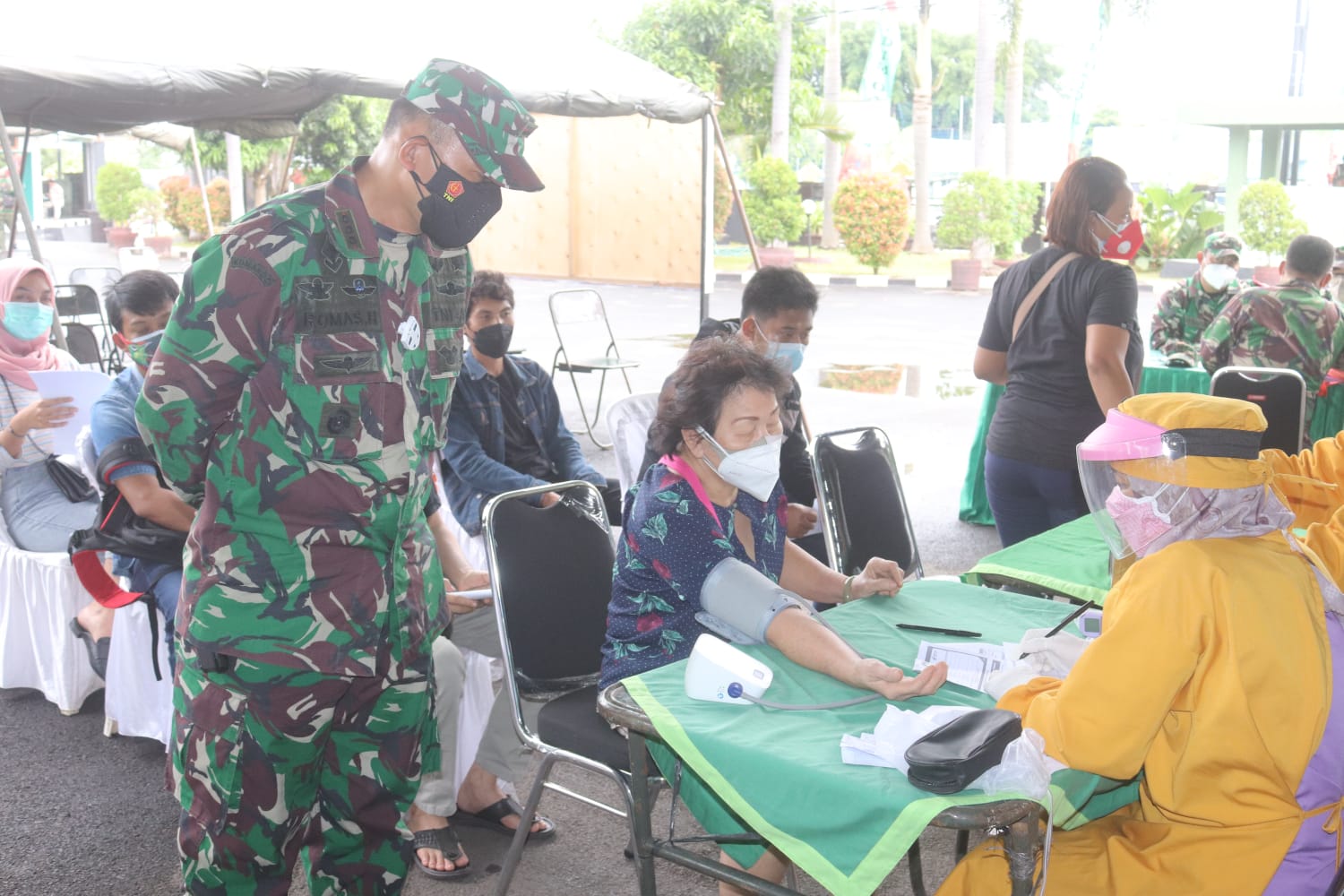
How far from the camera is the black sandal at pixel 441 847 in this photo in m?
2.97

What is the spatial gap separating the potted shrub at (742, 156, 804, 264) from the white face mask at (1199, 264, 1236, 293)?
1528cm

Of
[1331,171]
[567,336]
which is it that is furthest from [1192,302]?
[1331,171]

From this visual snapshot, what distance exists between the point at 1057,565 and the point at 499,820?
1608 mm

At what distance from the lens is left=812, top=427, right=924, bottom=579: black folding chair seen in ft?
11.4

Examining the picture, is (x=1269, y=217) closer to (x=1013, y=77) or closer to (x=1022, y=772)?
(x=1013, y=77)

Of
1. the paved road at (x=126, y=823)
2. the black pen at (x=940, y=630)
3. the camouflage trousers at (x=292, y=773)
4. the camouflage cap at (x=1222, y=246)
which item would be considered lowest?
the paved road at (x=126, y=823)

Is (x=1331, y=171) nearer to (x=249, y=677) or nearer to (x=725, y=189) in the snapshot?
(x=725, y=189)

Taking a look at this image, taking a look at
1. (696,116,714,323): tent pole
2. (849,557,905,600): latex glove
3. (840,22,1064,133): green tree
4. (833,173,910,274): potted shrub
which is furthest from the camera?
(840,22,1064,133): green tree

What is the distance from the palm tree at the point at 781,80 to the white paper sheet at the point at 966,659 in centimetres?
2160

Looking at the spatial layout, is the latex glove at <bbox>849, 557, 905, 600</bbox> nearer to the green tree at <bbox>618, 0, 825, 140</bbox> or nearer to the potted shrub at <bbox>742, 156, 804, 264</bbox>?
the potted shrub at <bbox>742, 156, 804, 264</bbox>

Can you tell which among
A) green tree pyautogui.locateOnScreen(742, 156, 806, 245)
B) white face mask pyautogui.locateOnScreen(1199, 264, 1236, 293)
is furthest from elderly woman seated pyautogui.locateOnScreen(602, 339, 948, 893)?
green tree pyautogui.locateOnScreen(742, 156, 806, 245)

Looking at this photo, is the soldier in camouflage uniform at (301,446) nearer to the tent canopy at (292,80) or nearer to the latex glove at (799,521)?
the latex glove at (799,521)

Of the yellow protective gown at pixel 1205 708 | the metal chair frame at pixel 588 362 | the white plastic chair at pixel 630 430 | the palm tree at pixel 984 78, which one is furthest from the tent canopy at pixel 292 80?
the palm tree at pixel 984 78

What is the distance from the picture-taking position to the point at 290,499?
1889mm
